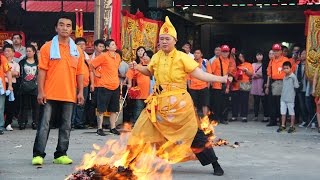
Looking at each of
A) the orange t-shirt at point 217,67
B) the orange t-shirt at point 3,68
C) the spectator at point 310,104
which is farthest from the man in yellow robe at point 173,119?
the orange t-shirt at point 217,67

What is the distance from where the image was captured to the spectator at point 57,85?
7.82m

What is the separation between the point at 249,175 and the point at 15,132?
5815mm

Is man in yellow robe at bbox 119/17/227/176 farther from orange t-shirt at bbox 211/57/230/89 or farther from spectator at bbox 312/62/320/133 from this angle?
orange t-shirt at bbox 211/57/230/89

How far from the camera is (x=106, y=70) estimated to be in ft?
37.4

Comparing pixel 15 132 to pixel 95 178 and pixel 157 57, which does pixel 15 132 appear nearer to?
pixel 157 57

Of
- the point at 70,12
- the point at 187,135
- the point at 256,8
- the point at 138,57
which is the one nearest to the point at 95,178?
the point at 187,135

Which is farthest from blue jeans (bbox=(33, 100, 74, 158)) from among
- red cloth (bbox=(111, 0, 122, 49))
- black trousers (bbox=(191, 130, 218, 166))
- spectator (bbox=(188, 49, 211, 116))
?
spectator (bbox=(188, 49, 211, 116))

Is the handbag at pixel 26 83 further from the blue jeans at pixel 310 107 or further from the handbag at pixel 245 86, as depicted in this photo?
the blue jeans at pixel 310 107

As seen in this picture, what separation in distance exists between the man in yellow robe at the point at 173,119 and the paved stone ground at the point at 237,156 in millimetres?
321

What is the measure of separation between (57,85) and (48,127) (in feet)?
1.80

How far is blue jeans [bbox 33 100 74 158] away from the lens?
7867 millimetres

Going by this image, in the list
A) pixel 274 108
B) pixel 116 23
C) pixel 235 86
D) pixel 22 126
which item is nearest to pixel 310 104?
pixel 274 108

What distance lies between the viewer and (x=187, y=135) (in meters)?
7.27

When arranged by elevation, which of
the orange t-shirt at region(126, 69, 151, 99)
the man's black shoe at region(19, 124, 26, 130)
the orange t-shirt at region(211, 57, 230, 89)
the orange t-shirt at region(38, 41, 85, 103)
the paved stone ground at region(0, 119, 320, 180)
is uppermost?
the orange t-shirt at region(38, 41, 85, 103)
